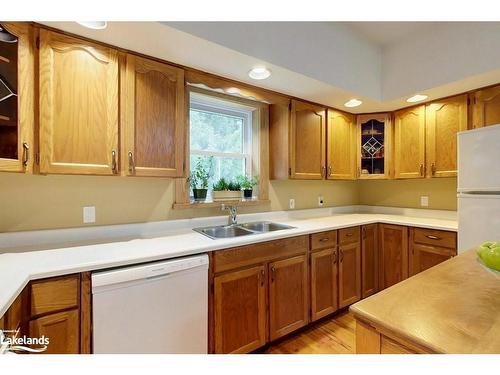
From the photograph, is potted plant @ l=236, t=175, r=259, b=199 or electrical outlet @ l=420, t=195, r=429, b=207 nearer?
potted plant @ l=236, t=175, r=259, b=199

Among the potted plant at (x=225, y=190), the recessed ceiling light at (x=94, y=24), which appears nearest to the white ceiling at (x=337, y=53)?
the recessed ceiling light at (x=94, y=24)

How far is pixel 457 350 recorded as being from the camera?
52 centimetres

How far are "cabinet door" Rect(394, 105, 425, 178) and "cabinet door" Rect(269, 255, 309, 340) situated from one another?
5.26ft

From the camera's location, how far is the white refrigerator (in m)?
1.82

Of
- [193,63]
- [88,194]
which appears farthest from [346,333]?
[193,63]

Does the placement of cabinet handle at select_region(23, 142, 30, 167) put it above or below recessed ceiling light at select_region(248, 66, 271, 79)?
below

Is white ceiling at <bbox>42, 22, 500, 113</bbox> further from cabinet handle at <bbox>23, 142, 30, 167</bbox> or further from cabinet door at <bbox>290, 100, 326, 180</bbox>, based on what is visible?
cabinet handle at <bbox>23, 142, 30, 167</bbox>

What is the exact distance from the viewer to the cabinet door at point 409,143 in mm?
2561

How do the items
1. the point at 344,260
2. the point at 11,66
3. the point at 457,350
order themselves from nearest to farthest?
the point at 457,350 → the point at 11,66 → the point at 344,260

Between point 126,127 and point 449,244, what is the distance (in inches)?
107

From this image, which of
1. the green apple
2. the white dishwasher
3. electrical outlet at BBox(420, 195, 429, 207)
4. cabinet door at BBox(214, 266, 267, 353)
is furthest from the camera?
electrical outlet at BBox(420, 195, 429, 207)

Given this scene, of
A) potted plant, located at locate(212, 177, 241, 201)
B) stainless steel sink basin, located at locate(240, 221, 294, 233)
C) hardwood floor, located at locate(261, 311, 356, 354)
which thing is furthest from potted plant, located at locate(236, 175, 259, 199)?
hardwood floor, located at locate(261, 311, 356, 354)

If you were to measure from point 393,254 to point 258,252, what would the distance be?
1.59 m
